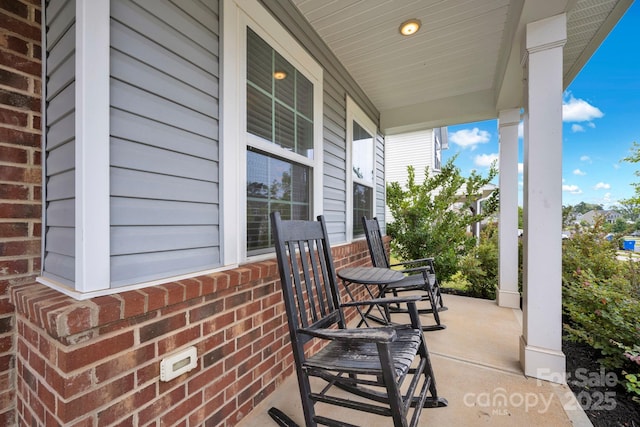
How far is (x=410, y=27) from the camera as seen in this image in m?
2.38

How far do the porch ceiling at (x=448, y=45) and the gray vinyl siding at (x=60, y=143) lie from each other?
5.33 feet

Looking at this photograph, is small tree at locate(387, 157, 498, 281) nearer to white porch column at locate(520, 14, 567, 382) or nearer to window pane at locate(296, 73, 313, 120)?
white porch column at locate(520, 14, 567, 382)

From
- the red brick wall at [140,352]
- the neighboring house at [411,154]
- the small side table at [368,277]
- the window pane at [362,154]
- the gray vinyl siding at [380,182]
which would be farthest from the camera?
the neighboring house at [411,154]

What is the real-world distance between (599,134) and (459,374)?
8.48m

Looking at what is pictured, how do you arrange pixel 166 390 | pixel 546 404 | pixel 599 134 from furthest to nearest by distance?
1. pixel 599 134
2. pixel 546 404
3. pixel 166 390

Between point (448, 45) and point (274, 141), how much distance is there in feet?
6.75

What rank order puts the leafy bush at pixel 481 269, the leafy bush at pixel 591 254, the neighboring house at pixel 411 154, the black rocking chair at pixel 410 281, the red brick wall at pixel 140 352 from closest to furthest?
the red brick wall at pixel 140 352 → the black rocking chair at pixel 410 281 → the leafy bush at pixel 591 254 → the leafy bush at pixel 481 269 → the neighboring house at pixel 411 154

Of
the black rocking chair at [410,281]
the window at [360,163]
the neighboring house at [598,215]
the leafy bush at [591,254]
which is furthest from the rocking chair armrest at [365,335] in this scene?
the neighboring house at [598,215]

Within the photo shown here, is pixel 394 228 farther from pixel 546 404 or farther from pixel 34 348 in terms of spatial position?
pixel 34 348

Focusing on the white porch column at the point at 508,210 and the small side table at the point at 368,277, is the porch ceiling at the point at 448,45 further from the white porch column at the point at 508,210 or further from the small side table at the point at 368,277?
the small side table at the point at 368,277

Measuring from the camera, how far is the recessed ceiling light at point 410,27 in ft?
7.61

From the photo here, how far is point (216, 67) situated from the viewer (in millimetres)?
1483

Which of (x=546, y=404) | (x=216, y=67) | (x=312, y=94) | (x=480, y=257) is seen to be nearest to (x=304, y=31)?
(x=312, y=94)

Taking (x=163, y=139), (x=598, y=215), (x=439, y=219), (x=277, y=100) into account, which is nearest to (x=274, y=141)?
(x=277, y=100)
